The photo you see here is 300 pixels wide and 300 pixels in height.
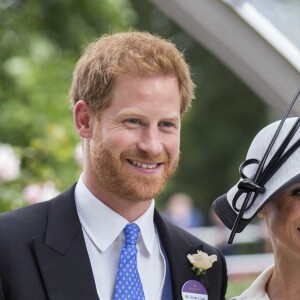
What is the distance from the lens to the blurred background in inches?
184

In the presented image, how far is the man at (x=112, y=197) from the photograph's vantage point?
3967 millimetres

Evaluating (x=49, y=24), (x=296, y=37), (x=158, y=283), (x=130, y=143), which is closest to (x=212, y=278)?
(x=158, y=283)

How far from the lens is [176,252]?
14.2ft

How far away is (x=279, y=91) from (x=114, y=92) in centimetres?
97

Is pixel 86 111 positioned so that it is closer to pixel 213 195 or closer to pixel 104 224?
pixel 104 224

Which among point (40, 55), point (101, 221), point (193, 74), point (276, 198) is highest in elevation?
point (193, 74)

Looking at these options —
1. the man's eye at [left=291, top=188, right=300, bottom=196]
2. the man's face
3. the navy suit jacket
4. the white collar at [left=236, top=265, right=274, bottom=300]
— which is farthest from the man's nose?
the white collar at [left=236, top=265, right=274, bottom=300]

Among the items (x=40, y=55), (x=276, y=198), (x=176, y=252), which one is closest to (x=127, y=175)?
(x=176, y=252)

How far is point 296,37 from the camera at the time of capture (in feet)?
15.2

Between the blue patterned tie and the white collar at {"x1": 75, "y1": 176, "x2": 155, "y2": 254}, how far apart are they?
49 mm

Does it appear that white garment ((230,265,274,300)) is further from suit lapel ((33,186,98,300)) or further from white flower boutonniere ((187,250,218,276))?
suit lapel ((33,186,98,300))

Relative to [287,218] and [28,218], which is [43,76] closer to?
[28,218]

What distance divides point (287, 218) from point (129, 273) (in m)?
0.66

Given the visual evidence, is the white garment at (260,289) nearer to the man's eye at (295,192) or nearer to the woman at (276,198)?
the woman at (276,198)
